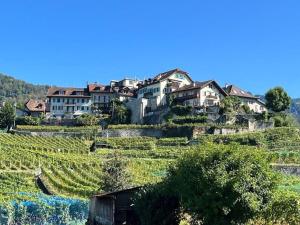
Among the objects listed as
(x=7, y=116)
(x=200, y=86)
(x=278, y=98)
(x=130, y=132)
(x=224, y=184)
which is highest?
(x=200, y=86)

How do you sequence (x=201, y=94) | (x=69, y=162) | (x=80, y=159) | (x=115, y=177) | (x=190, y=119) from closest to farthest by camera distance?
1. (x=115, y=177)
2. (x=69, y=162)
3. (x=80, y=159)
4. (x=190, y=119)
5. (x=201, y=94)

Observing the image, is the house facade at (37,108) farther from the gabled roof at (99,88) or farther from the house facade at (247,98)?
the house facade at (247,98)

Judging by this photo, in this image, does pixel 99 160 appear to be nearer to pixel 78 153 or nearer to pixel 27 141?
pixel 78 153

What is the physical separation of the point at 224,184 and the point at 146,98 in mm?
70928

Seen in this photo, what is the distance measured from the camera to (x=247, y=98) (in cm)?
9375

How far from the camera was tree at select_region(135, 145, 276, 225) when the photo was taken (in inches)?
936

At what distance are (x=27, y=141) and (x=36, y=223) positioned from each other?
42.7 metres

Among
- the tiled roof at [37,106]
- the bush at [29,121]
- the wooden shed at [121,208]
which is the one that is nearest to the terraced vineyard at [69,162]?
the wooden shed at [121,208]

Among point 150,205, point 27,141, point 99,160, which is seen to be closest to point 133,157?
point 99,160

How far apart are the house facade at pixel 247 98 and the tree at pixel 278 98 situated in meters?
5.84

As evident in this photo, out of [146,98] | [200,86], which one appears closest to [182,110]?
[200,86]

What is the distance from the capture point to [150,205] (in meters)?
27.2

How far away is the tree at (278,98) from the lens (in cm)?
8656

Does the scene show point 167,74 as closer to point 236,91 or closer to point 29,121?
point 236,91
